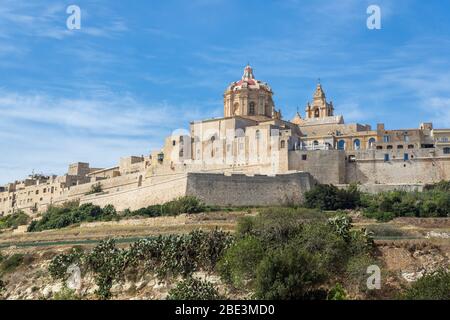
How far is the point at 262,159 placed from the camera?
5112cm

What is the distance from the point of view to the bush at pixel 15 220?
186ft

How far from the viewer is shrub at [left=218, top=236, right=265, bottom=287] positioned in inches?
1073

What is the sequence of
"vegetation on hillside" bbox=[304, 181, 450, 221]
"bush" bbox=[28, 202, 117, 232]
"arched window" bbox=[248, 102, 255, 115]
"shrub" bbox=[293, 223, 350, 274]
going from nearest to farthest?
"shrub" bbox=[293, 223, 350, 274] < "vegetation on hillside" bbox=[304, 181, 450, 221] < "bush" bbox=[28, 202, 117, 232] < "arched window" bbox=[248, 102, 255, 115]

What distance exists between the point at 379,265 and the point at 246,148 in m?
24.8

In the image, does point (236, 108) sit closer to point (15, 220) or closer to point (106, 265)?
point (15, 220)

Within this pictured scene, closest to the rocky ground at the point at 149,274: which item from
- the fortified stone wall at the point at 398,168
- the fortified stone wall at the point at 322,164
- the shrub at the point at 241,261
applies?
the shrub at the point at 241,261

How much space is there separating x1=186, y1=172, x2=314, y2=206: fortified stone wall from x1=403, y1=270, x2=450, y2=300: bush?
68.3ft

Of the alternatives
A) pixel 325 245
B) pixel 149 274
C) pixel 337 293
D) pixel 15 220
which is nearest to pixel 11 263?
pixel 149 274

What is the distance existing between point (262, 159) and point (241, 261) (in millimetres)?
24049

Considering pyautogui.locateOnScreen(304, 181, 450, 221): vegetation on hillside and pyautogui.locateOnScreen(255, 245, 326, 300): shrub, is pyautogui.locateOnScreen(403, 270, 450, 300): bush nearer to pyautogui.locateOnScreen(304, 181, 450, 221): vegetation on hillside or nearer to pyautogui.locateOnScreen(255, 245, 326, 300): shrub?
pyautogui.locateOnScreen(255, 245, 326, 300): shrub

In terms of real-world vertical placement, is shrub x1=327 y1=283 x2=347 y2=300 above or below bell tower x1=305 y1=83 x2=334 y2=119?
below

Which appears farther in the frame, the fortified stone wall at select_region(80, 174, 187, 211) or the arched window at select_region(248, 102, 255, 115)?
the arched window at select_region(248, 102, 255, 115)

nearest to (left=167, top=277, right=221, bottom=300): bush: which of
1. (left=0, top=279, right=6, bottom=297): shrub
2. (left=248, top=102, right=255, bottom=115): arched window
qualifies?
(left=0, top=279, right=6, bottom=297): shrub
